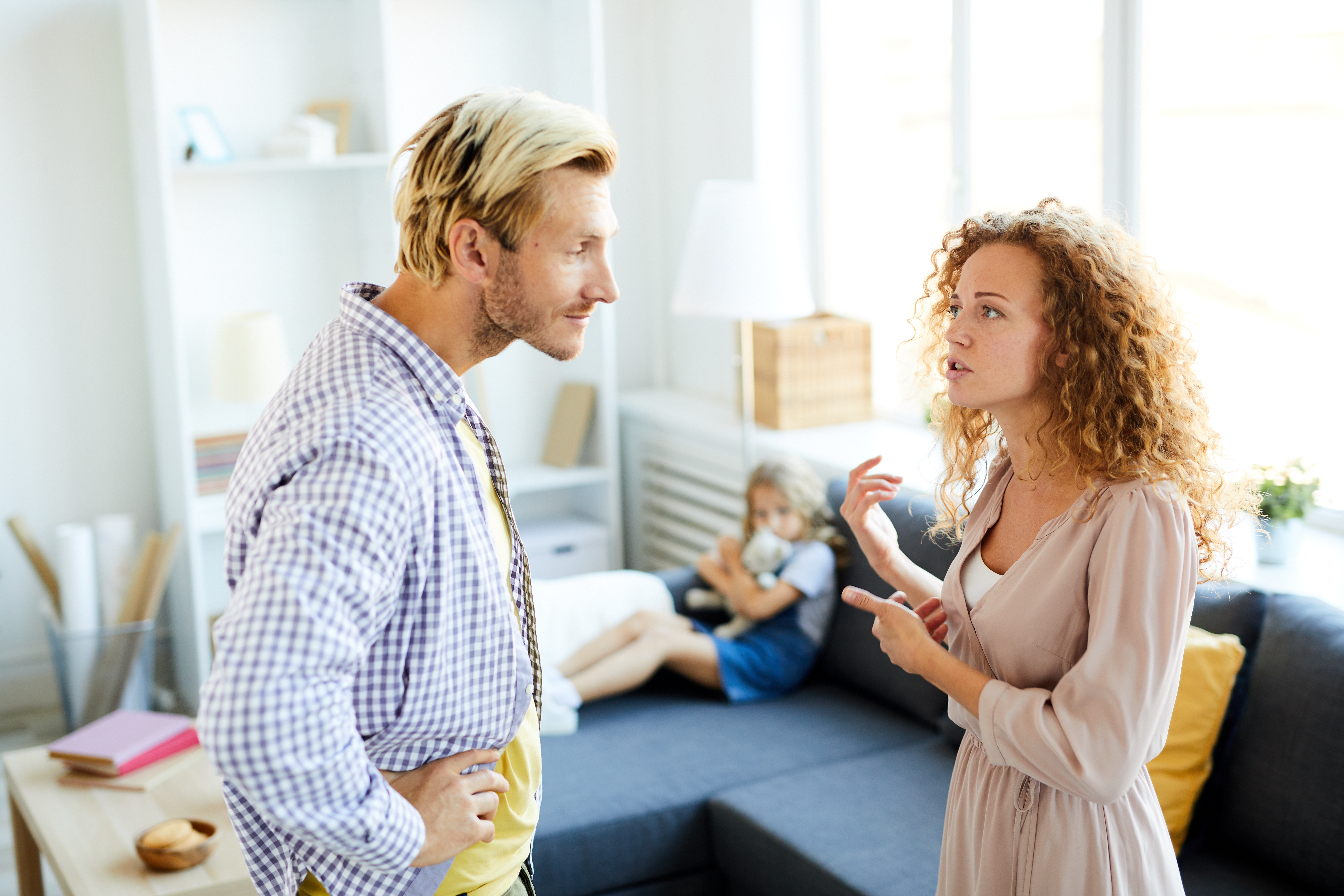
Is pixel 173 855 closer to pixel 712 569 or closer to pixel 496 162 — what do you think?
pixel 496 162

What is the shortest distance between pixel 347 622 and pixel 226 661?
9 cm

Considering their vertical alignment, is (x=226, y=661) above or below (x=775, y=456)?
above

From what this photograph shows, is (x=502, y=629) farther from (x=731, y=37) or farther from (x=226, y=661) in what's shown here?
(x=731, y=37)

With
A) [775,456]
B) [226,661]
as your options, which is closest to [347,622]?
[226,661]

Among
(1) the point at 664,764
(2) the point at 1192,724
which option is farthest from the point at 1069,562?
(1) the point at 664,764

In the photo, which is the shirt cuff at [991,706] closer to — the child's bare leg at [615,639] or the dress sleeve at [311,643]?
the dress sleeve at [311,643]

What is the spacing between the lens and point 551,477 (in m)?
3.83

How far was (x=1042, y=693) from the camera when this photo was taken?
1.25m

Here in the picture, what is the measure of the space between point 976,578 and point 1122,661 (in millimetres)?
237

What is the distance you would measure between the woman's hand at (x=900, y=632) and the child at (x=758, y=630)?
1.36m

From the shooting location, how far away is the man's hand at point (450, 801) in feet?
3.54

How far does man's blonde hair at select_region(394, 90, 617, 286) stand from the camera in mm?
1076

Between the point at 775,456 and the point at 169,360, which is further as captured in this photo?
the point at 169,360

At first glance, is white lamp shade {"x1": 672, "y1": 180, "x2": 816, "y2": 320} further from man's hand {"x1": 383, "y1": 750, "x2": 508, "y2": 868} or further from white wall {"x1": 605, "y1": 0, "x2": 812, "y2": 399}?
man's hand {"x1": 383, "y1": 750, "x2": 508, "y2": 868}
